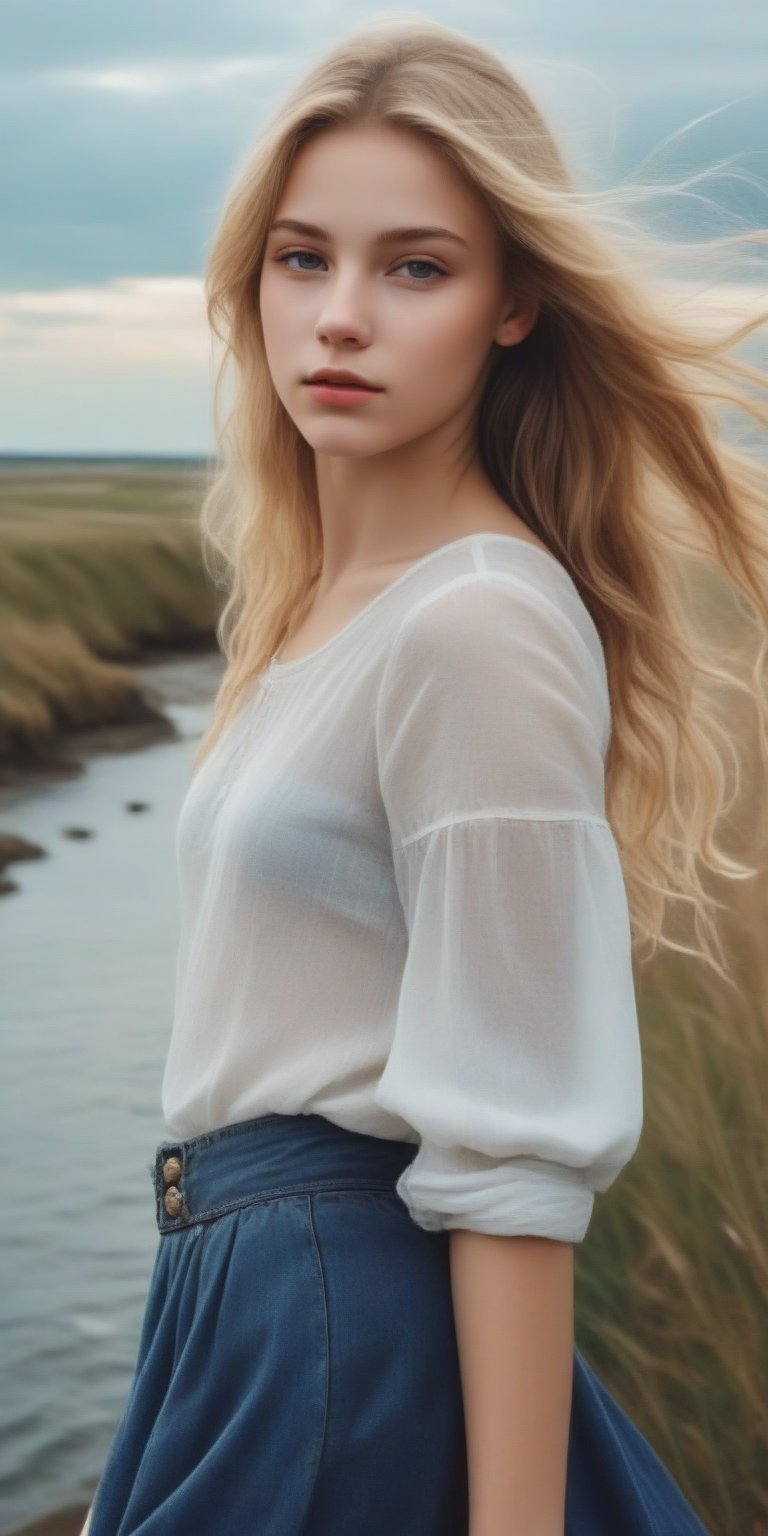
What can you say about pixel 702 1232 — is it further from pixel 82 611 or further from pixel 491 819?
pixel 82 611

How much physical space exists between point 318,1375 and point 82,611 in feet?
27.8

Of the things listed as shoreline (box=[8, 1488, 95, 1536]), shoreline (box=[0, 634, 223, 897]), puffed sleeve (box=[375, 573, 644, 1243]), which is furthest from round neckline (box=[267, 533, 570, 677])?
shoreline (box=[0, 634, 223, 897])

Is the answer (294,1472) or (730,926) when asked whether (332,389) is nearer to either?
(294,1472)

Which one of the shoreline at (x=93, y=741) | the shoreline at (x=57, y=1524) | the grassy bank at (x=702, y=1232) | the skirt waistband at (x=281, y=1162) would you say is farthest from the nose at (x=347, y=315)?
the shoreline at (x=93, y=741)

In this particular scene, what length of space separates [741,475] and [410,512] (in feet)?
1.18

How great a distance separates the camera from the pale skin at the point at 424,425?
1158mm

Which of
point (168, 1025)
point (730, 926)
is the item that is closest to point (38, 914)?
point (168, 1025)

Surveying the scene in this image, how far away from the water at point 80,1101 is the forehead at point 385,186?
3.43 metres

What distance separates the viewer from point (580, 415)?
1.47 m

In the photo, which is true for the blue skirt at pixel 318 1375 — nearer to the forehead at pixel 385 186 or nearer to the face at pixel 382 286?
the face at pixel 382 286

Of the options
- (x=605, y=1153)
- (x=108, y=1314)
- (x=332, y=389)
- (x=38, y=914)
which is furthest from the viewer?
(x=38, y=914)

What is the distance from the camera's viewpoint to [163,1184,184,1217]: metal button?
4.44 feet

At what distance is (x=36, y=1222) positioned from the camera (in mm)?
5613

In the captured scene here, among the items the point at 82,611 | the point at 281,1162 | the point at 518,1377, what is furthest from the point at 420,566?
the point at 82,611
